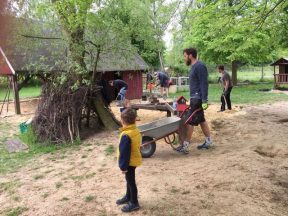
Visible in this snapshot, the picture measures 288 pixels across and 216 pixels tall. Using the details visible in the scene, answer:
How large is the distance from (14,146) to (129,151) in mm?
5931

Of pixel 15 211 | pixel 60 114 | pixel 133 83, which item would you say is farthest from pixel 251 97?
pixel 15 211

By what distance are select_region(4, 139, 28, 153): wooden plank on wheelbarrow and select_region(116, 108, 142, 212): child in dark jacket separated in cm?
532

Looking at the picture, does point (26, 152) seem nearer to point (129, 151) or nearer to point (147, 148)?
point (147, 148)

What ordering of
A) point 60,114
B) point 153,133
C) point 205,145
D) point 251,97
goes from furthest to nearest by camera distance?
point 251,97 → point 60,114 → point 205,145 → point 153,133

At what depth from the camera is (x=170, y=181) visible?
5.23m

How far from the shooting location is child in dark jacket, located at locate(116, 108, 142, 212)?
4051mm

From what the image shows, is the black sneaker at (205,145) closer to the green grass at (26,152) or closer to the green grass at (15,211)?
the green grass at (26,152)

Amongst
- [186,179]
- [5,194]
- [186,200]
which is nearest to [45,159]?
[5,194]

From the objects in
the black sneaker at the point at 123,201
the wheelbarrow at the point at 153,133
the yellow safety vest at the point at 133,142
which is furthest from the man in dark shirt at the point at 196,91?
the yellow safety vest at the point at 133,142

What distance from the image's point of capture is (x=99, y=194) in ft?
16.1

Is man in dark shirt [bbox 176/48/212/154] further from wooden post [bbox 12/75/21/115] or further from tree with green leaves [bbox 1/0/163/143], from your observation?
wooden post [bbox 12/75/21/115]

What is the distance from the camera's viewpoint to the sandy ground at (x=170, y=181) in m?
4.38

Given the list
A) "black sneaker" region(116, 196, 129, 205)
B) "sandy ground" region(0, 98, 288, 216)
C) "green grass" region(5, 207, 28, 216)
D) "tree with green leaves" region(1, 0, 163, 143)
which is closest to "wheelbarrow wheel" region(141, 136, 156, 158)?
"sandy ground" region(0, 98, 288, 216)

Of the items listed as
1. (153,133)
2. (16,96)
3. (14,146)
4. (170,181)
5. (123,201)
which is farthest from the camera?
(16,96)
